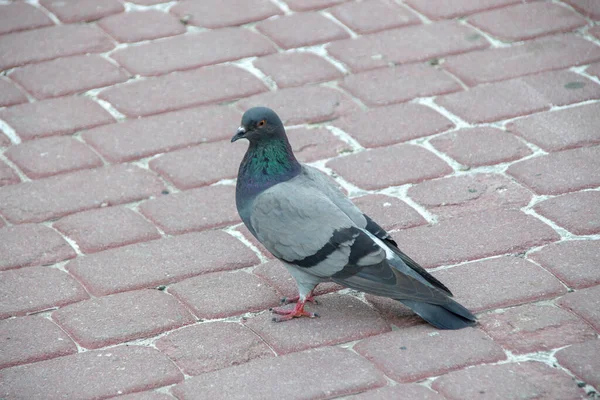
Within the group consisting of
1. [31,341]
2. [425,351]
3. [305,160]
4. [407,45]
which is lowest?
[31,341]

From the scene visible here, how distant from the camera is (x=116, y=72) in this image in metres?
4.90

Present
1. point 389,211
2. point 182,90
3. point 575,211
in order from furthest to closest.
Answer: point 182,90, point 389,211, point 575,211

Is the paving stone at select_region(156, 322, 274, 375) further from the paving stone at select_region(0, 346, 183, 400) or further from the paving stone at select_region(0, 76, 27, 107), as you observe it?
the paving stone at select_region(0, 76, 27, 107)

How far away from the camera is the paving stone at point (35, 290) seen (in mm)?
3412

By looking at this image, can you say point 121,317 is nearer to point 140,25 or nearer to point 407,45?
point 140,25

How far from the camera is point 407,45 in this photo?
16.9ft

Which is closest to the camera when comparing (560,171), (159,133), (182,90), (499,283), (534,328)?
(534,328)

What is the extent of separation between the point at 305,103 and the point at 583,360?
2242mm

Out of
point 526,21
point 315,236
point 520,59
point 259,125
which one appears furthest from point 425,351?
point 526,21

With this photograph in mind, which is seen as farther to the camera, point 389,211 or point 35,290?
point 389,211

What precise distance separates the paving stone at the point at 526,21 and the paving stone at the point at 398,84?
61 cm

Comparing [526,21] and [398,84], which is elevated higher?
[526,21]

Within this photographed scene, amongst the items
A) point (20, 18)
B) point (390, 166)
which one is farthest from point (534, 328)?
point (20, 18)

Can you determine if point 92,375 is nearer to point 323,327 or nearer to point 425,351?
point 323,327
